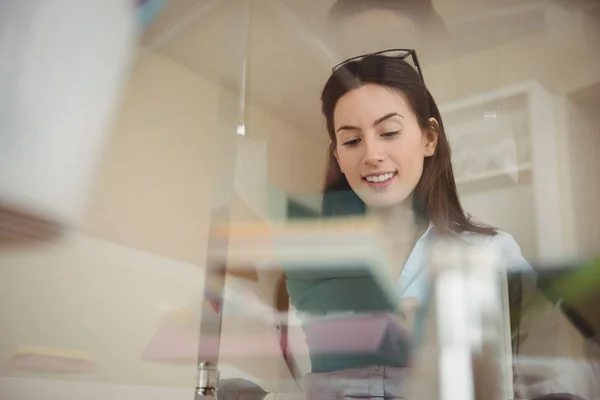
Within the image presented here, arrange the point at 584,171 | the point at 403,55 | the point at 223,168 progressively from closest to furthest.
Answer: the point at 584,171 < the point at 403,55 < the point at 223,168

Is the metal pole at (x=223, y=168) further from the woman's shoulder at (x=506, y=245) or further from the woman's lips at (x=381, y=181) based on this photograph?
the woman's shoulder at (x=506, y=245)

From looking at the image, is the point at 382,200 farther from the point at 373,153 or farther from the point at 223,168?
the point at 223,168

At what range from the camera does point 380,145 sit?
88 centimetres

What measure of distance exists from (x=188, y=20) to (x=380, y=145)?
1.52 ft

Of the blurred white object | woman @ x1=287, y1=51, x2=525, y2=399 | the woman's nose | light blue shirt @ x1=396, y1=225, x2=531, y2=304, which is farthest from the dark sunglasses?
the blurred white object

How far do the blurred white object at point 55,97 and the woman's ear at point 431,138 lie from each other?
58 cm

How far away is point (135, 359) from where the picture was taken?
948 mm

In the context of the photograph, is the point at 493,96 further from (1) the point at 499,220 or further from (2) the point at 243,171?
(2) the point at 243,171

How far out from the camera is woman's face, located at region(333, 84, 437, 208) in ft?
2.85

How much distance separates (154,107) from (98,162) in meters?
0.14

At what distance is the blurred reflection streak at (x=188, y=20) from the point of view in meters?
1.07

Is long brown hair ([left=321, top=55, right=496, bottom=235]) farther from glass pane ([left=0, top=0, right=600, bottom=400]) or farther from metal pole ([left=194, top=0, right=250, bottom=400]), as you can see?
metal pole ([left=194, top=0, right=250, bottom=400])

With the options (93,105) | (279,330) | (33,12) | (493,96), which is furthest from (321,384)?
(33,12)

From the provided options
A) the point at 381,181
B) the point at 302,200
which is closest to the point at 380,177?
the point at 381,181
